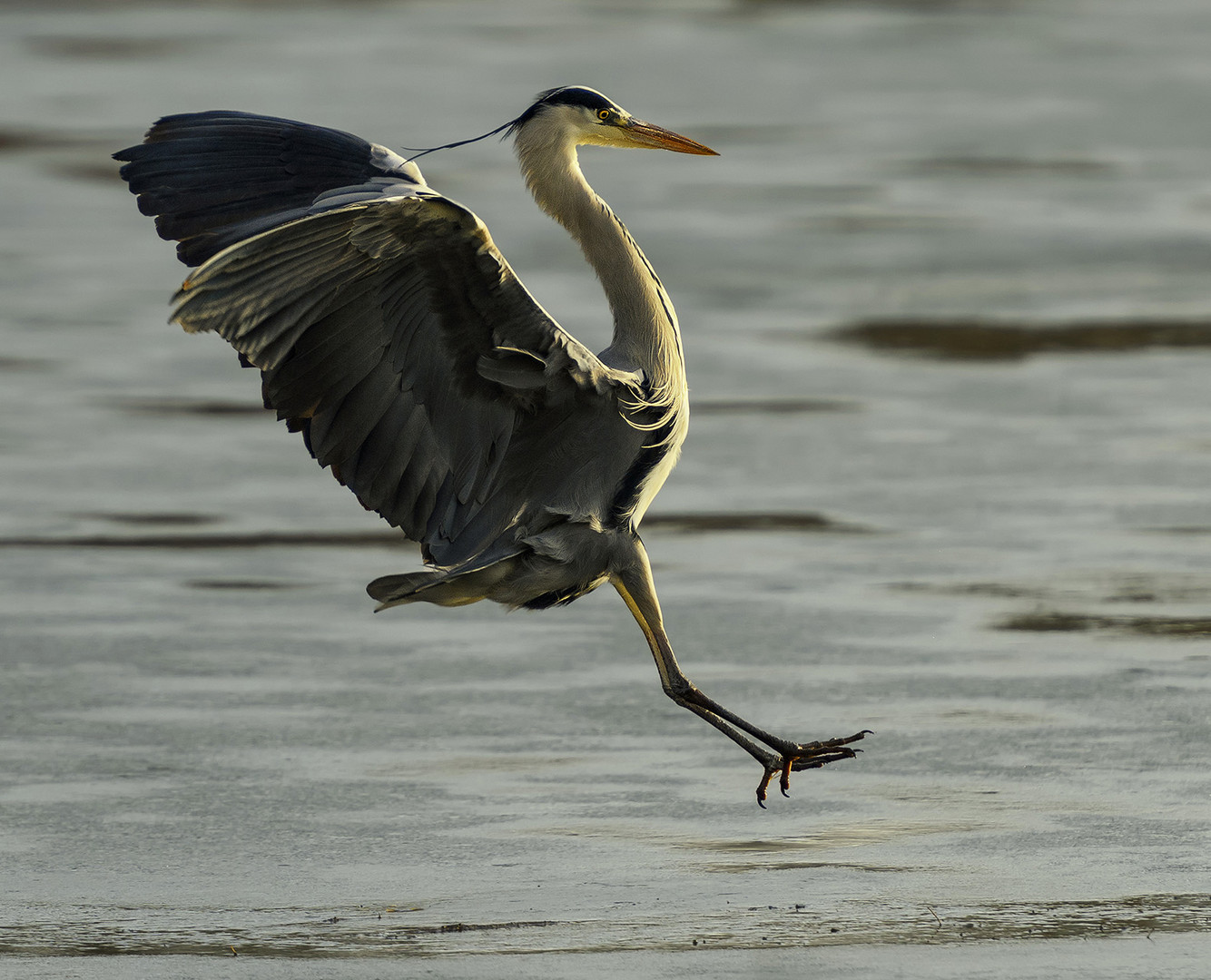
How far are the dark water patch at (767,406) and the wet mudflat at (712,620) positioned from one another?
0.03 metres

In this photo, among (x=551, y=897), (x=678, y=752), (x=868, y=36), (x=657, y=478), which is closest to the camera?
(x=551, y=897)

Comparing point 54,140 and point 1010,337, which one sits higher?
point 54,140

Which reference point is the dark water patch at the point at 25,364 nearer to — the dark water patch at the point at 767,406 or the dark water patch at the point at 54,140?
the dark water patch at the point at 767,406

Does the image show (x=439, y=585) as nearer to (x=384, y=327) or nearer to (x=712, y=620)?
(x=384, y=327)

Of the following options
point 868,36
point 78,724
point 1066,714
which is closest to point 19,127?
point 868,36

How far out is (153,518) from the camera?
8.97 meters

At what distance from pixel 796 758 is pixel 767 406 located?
16.0 feet

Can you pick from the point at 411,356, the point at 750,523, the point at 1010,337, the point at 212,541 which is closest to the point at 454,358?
the point at 411,356

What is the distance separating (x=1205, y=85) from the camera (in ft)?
56.9

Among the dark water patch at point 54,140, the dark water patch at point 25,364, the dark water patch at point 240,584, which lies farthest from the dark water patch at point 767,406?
the dark water patch at point 54,140

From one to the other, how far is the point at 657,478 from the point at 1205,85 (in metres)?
12.6

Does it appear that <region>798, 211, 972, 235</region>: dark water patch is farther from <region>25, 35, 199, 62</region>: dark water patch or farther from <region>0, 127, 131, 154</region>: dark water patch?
<region>25, 35, 199, 62</region>: dark water patch

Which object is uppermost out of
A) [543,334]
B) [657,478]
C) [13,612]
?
[543,334]

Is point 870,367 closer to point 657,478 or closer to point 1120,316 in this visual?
point 1120,316
